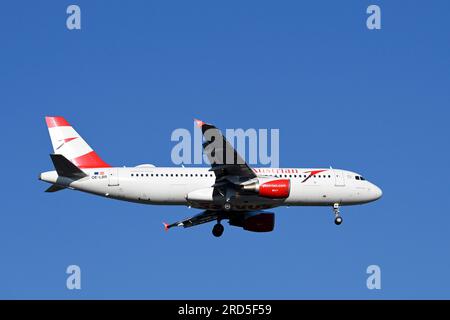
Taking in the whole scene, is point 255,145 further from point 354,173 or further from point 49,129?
point 49,129

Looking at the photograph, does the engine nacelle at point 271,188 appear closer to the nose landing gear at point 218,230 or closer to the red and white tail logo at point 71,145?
the nose landing gear at point 218,230

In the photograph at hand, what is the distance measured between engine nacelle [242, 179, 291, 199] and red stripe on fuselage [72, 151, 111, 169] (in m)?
11.8

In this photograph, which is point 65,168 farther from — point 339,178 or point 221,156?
point 339,178

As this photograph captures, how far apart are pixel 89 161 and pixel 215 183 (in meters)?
10.4

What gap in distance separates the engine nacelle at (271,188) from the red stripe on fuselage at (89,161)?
1178cm

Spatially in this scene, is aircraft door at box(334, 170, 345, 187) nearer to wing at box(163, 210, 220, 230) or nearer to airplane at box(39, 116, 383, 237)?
airplane at box(39, 116, 383, 237)

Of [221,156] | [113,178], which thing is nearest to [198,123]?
[221,156]

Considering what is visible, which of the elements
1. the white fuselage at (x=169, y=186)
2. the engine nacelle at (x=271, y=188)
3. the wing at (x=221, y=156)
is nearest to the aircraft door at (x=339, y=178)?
the white fuselage at (x=169, y=186)

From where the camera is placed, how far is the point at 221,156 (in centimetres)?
6438

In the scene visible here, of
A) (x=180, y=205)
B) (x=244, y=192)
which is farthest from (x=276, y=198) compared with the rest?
(x=180, y=205)

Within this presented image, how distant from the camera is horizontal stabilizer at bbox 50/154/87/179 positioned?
64500 mm

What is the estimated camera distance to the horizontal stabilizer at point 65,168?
6450 centimetres

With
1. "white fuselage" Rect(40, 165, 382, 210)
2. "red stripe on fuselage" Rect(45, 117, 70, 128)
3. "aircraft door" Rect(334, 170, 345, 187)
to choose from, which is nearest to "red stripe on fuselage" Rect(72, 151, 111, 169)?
"white fuselage" Rect(40, 165, 382, 210)

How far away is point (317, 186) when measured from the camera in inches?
2719
